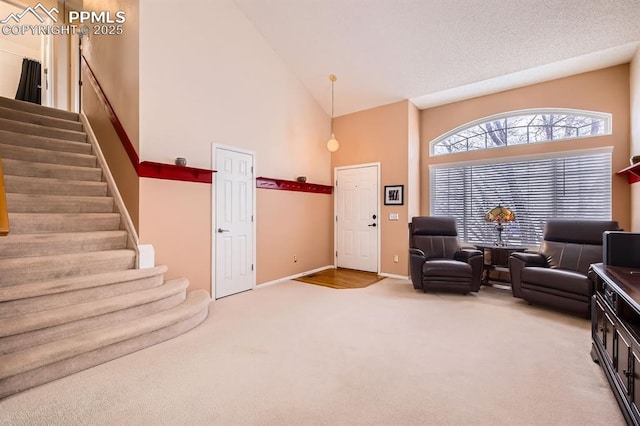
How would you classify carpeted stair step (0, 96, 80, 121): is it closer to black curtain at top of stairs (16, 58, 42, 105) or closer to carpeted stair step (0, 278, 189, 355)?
black curtain at top of stairs (16, 58, 42, 105)

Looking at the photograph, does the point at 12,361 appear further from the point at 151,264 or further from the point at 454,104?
the point at 454,104

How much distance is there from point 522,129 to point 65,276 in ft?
19.9

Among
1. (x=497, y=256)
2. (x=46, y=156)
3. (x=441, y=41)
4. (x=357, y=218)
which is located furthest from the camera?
(x=357, y=218)

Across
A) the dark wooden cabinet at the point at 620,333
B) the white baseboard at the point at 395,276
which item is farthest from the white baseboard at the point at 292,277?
the dark wooden cabinet at the point at 620,333

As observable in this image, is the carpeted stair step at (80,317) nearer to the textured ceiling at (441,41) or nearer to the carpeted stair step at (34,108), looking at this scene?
the carpeted stair step at (34,108)

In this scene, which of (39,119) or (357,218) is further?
(357,218)

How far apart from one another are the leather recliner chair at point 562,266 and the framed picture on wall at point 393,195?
6.36 feet

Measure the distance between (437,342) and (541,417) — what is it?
3.16ft

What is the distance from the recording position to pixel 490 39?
140 inches

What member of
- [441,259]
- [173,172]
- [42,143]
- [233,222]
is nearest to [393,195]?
[441,259]

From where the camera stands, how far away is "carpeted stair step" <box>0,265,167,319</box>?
214 cm

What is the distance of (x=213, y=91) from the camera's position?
154 inches

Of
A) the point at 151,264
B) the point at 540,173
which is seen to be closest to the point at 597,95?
the point at 540,173

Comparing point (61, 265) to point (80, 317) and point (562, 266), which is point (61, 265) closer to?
point (80, 317)
